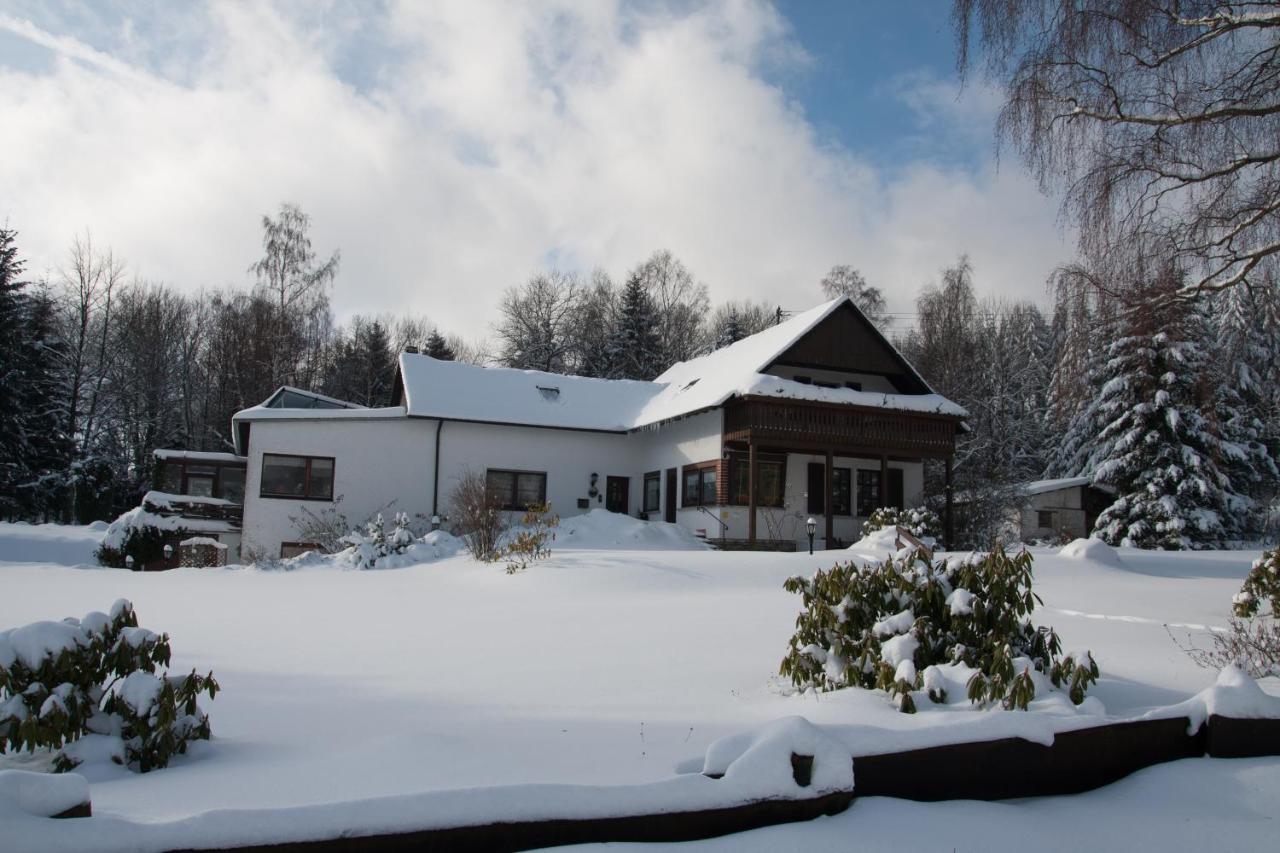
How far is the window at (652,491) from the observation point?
25.9 m

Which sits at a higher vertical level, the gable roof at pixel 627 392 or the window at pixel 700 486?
the gable roof at pixel 627 392

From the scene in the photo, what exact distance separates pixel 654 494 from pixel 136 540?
13.8 metres

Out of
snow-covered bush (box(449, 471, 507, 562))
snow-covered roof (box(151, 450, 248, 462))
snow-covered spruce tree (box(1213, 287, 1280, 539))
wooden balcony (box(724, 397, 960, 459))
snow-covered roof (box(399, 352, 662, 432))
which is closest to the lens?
snow-covered bush (box(449, 471, 507, 562))

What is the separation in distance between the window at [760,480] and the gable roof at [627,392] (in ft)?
6.55

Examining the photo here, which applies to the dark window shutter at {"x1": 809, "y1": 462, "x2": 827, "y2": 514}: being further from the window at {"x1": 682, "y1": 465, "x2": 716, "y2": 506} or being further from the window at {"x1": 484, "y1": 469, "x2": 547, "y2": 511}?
the window at {"x1": 484, "y1": 469, "x2": 547, "y2": 511}

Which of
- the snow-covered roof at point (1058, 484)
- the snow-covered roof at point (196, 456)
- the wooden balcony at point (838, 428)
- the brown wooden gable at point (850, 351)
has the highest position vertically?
the brown wooden gable at point (850, 351)

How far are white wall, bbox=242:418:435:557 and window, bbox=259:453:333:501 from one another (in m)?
0.14

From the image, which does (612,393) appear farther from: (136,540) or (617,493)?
(136,540)

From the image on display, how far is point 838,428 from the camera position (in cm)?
2214

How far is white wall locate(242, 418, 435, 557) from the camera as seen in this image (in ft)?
74.4

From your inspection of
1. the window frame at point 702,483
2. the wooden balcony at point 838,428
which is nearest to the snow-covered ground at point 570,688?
the wooden balcony at point 838,428

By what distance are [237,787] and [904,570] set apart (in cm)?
426

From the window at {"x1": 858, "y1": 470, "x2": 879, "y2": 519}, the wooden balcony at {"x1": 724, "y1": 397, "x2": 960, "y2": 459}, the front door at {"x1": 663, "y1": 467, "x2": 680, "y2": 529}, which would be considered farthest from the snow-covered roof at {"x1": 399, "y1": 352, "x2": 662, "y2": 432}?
the window at {"x1": 858, "y1": 470, "x2": 879, "y2": 519}

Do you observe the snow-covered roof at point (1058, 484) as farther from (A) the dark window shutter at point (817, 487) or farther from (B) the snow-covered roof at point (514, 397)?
(B) the snow-covered roof at point (514, 397)
